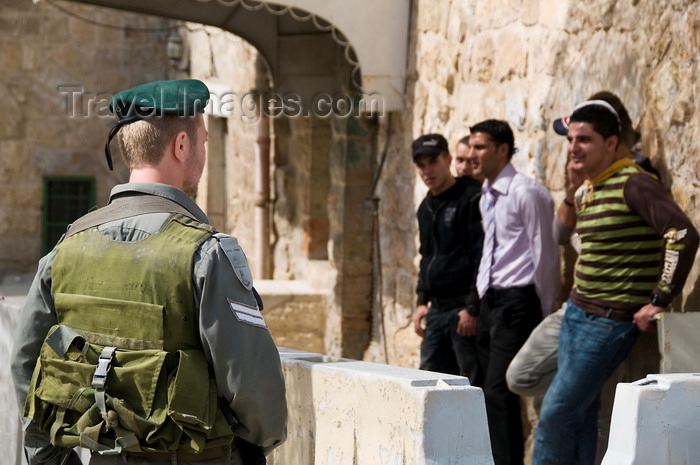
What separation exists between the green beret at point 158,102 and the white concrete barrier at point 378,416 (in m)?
0.82

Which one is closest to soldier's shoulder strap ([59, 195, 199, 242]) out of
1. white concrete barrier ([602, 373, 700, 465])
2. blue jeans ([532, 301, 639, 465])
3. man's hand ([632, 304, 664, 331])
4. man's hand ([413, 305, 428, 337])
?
white concrete barrier ([602, 373, 700, 465])

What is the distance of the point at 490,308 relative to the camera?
5.22 m

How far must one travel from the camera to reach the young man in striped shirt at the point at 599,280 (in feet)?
14.1

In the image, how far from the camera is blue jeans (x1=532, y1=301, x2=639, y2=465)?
14.2ft

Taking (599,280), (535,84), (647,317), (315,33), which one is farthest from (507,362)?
(315,33)

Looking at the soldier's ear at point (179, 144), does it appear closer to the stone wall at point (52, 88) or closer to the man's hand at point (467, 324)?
the man's hand at point (467, 324)

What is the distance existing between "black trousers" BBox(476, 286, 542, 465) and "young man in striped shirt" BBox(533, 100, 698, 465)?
0.56 m

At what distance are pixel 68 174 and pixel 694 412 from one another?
12.2 m

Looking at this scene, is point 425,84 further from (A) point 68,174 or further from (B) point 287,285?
(A) point 68,174

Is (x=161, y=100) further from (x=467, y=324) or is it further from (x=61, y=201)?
(x=61, y=201)

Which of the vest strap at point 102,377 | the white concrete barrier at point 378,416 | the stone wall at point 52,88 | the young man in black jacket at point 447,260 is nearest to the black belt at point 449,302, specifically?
the young man in black jacket at point 447,260

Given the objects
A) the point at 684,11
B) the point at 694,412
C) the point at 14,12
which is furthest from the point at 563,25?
the point at 14,12

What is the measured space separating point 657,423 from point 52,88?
1226 cm

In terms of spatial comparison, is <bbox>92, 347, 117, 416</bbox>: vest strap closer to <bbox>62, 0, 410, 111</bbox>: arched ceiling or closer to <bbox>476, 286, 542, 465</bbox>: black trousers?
<bbox>476, 286, 542, 465</bbox>: black trousers
